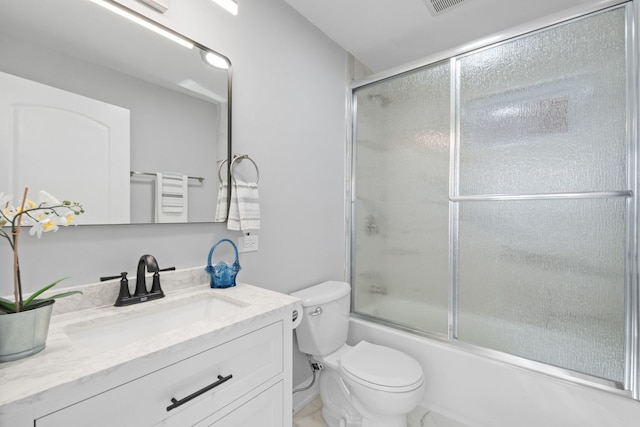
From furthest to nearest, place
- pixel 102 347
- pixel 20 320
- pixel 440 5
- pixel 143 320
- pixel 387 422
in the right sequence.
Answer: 1. pixel 440 5
2. pixel 387 422
3. pixel 143 320
4. pixel 102 347
5. pixel 20 320

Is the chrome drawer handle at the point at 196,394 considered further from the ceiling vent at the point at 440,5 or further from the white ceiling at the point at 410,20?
the ceiling vent at the point at 440,5

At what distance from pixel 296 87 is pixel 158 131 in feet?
2.98

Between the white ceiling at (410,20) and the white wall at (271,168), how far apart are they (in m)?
0.13

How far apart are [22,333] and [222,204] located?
0.81m

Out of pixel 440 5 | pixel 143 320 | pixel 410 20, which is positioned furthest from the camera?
pixel 410 20

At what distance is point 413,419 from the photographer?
1.66m

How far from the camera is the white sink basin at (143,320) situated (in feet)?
2.83

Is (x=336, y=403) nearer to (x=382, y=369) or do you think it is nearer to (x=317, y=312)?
(x=382, y=369)

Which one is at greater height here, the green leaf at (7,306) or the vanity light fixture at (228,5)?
the vanity light fixture at (228,5)

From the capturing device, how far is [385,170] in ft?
6.64

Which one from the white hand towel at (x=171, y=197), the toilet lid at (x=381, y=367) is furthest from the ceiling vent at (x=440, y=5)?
the toilet lid at (x=381, y=367)

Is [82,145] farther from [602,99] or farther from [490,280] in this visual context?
[602,99]

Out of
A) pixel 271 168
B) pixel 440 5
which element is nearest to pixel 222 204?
pixel 271 168

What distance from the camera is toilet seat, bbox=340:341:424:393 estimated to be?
1333 mm
